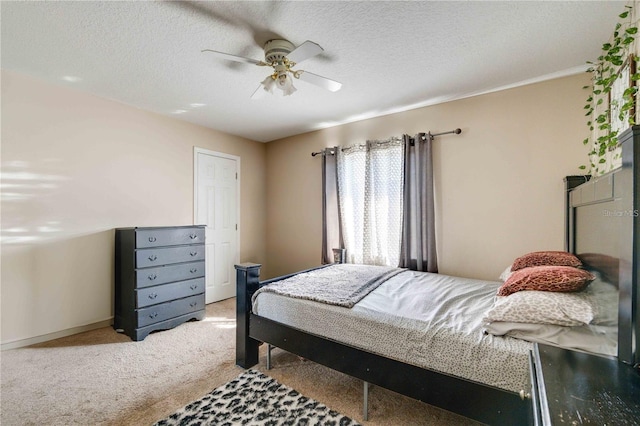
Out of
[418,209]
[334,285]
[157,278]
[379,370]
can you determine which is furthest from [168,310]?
[418,209]

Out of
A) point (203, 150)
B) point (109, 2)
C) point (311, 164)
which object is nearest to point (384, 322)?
point (109, 2)

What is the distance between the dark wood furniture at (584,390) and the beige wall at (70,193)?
3.73 metres

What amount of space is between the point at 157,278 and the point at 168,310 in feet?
1.24

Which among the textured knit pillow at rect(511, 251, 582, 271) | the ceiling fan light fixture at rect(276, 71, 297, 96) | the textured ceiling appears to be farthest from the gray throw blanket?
the textured ceiling

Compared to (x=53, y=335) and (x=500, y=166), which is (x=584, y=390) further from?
(x=53, y=335)

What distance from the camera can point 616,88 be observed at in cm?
186

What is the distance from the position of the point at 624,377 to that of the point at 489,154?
7.81 ft

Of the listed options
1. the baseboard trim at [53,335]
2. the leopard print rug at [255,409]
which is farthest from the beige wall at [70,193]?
the leopard print rug at [255,409]

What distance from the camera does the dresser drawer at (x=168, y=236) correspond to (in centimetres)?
277

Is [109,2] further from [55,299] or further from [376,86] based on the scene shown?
[55,299]

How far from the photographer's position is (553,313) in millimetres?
1247

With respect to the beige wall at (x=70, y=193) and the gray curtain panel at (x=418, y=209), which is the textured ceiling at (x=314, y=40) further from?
the gray curtain panel at (x=418, y=209)

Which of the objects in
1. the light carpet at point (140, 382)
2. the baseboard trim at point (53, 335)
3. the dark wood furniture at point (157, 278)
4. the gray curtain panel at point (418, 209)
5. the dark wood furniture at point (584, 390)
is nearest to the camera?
the dark wood furniture at point (584, 390)

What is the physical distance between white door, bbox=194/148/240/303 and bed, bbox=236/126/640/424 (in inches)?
76.1
